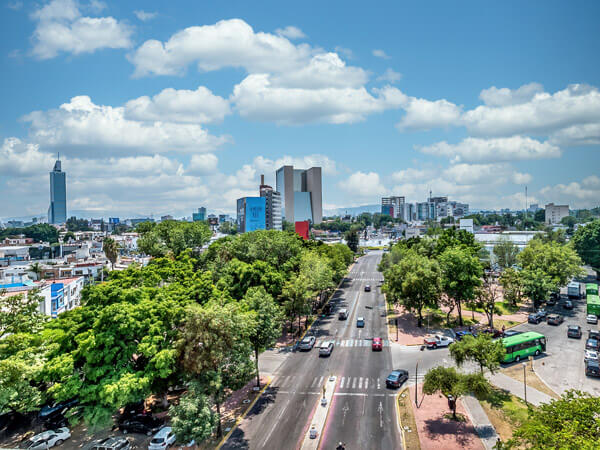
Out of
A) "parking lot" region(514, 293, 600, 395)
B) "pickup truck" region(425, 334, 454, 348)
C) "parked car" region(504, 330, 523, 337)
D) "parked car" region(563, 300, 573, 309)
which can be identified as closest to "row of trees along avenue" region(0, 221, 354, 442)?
"pickup truck" region(425, 334, 454, 348)

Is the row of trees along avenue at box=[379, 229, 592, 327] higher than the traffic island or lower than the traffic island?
higher

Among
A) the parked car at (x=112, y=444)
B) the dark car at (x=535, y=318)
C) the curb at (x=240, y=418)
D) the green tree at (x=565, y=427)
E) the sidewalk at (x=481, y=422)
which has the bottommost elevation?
the curb at (x=240, y=418)

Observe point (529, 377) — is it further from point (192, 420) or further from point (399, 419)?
point (192, 420)

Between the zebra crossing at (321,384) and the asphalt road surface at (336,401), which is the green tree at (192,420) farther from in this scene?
Result: the zebra crossing at (321,384)

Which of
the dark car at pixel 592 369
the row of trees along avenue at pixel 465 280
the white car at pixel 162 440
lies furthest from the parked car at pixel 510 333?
the white car at pixel 162 440

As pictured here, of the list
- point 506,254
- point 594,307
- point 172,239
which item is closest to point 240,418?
point 594,307

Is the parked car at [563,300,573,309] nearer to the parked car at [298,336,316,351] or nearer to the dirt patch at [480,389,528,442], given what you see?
the dirt patch at [480,389,528,442]

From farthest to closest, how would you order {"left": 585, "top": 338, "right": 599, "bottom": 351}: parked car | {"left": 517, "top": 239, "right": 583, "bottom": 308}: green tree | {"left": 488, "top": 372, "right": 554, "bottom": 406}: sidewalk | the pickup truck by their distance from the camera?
{"left": 517, "top": 239, "right": 583, "bottom": 308}: green tree < the pickup truck < {"left": 585, "top": 338, "right": 599, "bottom": 351}: parked car < {"left": 488, "top": 372, "right": 554, "bottom": 406}: sidewalk
